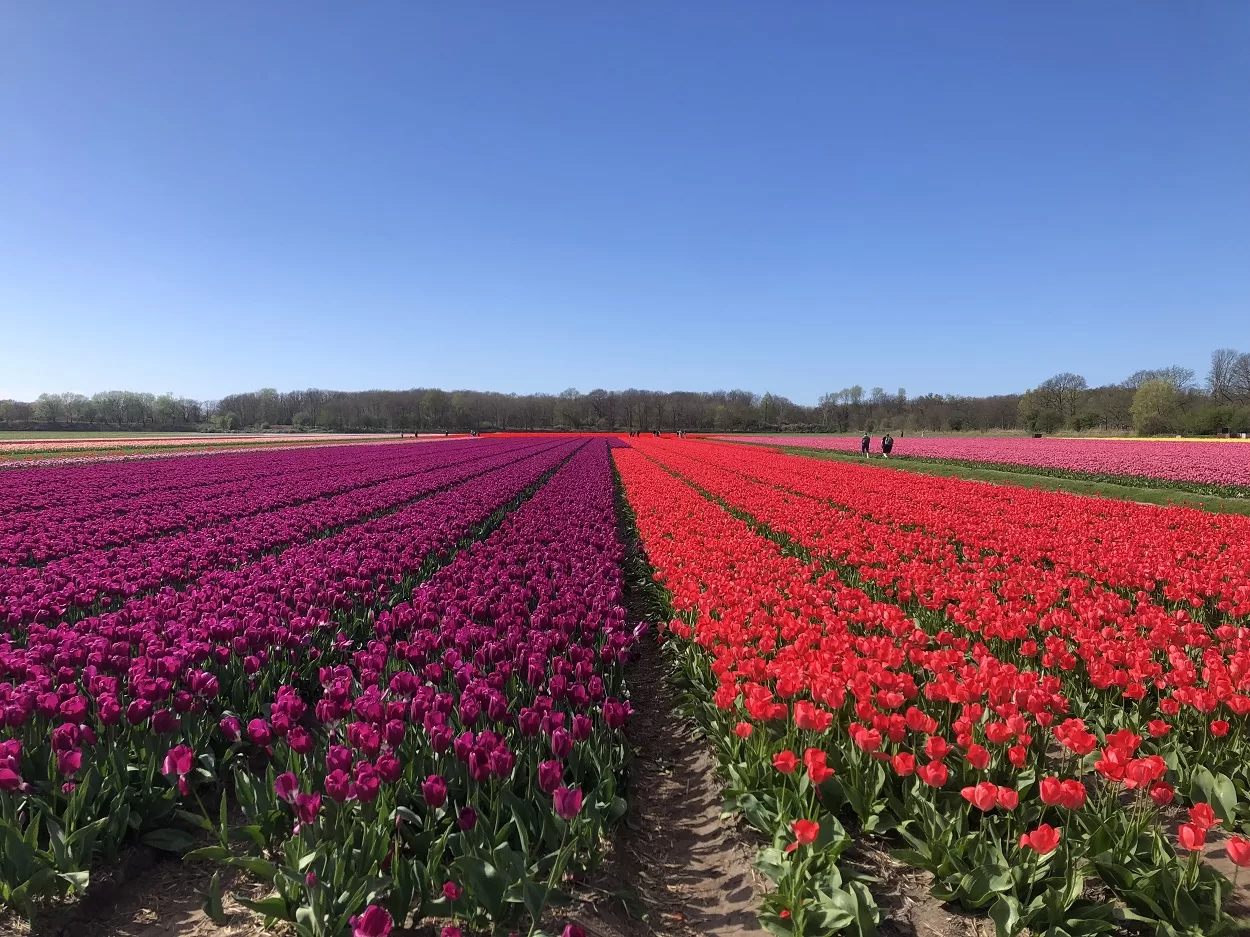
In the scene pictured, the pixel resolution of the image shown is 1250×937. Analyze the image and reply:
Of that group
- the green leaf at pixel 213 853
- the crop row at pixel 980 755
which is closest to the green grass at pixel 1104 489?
the crop row at pixel 980 755

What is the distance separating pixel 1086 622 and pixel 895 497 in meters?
10.4

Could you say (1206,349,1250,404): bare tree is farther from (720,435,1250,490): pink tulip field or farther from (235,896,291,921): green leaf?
(235,896,291,921): green leaf

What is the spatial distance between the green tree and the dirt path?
73455 mm

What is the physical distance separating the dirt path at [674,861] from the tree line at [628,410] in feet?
254

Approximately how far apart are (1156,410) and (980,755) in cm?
7515

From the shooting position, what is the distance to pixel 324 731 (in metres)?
4.02

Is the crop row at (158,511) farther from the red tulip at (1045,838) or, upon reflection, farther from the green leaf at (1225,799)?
the green leaf at (1225,799)

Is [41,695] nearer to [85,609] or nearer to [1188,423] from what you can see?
[85,609]

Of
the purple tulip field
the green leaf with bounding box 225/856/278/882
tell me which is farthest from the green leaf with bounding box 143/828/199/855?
the green leaf with bounding box 225/856/278/882

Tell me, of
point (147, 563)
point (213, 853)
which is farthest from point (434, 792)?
point (147, 563)

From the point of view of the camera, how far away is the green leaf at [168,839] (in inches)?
124

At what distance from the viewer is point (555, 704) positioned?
3.93 m

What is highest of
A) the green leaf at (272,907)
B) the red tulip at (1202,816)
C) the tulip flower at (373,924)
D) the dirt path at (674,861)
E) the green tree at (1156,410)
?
the green tree at (1156,410)

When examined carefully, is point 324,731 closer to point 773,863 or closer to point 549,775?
point 549,775
